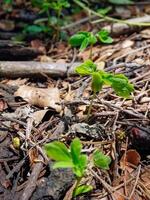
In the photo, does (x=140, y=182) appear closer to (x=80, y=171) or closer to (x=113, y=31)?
(x=80, y=171)

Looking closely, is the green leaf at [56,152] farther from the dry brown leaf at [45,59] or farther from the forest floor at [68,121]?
the dry brown leaf at [45,59]

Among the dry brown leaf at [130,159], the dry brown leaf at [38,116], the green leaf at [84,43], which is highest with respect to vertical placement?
the green leaf at [84,43]

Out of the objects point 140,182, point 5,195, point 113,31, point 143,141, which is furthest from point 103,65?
point 5,195

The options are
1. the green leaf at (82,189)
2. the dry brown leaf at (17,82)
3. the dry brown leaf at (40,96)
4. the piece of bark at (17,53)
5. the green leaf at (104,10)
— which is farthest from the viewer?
the green leaf at (104,10)

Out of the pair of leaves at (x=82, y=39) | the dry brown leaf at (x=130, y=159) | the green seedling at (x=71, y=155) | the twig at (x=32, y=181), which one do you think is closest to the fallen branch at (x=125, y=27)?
the pair of leaves at (x=82, y=39)

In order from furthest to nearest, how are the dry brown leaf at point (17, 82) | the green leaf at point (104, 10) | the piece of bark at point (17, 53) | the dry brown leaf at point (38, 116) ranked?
the green leaf at point (104, 10), the piece of bark at point (17, 53), the dry brown leaf at point (17, 82), the dry brown leaf at point (38, 116)

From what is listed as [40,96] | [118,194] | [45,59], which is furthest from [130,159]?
[45,59]

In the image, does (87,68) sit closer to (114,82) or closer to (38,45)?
(114,82)
